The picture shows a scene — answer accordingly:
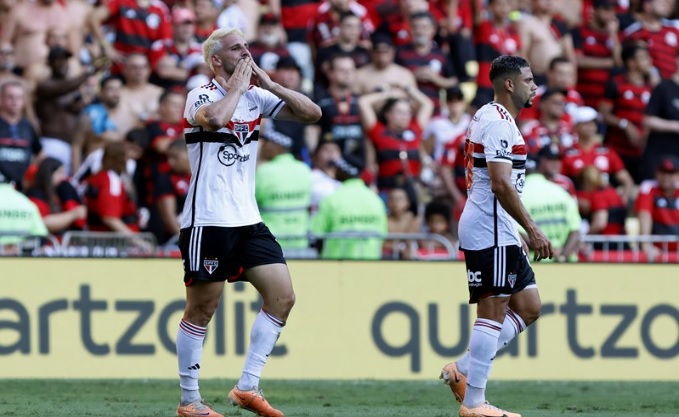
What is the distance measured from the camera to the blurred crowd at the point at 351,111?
14445 millimetres

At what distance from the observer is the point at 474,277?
8945 millimetres

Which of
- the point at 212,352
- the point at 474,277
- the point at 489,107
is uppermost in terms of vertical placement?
the point at 489,107

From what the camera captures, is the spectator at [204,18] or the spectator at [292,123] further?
the spectator at [204,18]

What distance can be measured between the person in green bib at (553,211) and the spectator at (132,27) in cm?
589

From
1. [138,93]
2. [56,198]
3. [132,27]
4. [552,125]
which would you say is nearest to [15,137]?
[56,198]

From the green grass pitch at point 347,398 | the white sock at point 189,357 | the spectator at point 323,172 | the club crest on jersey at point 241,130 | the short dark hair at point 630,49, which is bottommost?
the green grass pitch at point 347,398

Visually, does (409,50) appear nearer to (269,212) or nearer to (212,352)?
(269,212)

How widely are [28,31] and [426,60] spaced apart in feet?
16.8

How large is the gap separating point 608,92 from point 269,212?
613cm

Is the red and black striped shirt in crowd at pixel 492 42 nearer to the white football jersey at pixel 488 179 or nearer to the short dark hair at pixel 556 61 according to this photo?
the short dark hair at pixel 556 61

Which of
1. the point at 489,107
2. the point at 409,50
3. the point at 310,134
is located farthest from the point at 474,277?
the point at 409,50

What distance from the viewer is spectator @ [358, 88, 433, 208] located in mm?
16156

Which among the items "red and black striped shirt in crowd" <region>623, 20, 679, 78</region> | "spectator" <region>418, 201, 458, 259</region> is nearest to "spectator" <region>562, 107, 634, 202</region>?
"red and black striped shirt in crowd" <region>623, 20, 679, 78</region>

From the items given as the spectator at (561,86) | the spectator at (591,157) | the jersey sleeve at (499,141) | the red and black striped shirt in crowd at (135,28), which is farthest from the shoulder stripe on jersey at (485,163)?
the red and black striped shirt in crowd at (135,28)
